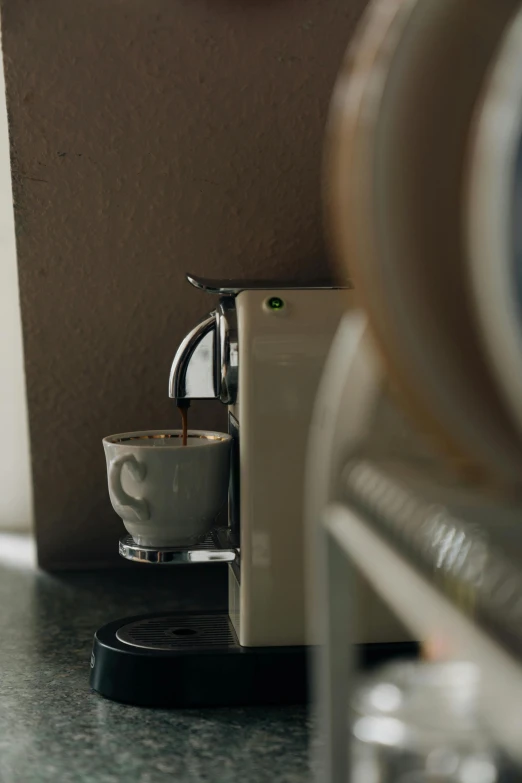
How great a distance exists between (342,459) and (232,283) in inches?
32.5

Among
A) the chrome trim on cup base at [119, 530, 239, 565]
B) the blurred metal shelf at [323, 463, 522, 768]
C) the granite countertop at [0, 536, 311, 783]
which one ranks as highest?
the blurred metal shelf at [323, 463, 522, 768]

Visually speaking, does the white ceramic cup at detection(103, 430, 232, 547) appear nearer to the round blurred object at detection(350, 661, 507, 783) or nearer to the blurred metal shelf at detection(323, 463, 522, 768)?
the round blurred object at detection(350, 661, 507, 783)

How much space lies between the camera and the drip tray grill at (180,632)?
1135 mm

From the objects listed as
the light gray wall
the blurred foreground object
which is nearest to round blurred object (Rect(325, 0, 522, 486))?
the blurred foreground object

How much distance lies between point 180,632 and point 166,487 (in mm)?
207

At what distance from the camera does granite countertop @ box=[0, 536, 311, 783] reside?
0.95 metres

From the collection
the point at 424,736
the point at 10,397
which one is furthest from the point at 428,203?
the point at 10,397

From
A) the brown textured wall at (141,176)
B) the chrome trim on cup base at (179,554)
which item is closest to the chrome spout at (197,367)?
the chrome trim on cup base at (179,554)

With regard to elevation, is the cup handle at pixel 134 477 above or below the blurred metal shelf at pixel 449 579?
below

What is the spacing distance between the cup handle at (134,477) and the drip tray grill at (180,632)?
15 centimetres

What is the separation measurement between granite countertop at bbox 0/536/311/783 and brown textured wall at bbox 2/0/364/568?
0.42 metres

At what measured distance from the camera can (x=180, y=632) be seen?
119cm

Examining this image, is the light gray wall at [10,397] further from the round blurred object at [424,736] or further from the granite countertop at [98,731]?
the round blurred object at [424,736]

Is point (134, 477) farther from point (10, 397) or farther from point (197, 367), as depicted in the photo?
point (10, 397)
